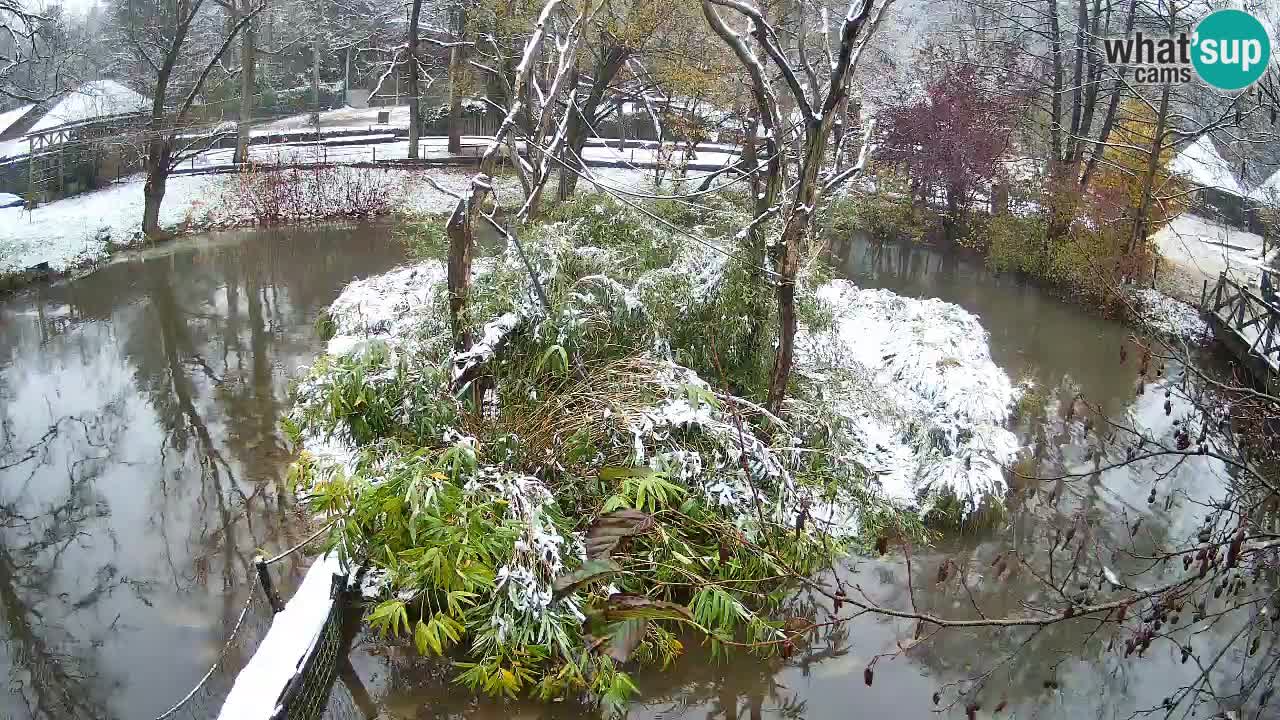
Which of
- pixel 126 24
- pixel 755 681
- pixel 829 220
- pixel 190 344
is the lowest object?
pixel 755 681

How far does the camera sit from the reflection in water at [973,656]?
6.94m

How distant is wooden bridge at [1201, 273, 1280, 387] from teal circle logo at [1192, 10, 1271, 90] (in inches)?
118

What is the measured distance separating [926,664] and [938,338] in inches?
192

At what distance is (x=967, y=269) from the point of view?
20.0 m

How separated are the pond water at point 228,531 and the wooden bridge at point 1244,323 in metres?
1.29

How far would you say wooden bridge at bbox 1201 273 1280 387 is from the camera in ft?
41.1

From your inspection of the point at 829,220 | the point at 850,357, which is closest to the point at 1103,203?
the point at 829,220

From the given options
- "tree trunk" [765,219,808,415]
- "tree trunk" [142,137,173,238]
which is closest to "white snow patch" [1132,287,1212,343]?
"tree trunk" [765,219,808,415]

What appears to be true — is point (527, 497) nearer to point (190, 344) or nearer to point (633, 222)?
point (633, 222)

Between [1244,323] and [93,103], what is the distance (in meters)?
27.3

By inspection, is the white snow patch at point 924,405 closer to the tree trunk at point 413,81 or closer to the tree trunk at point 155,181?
the tree trunk at point 155,181

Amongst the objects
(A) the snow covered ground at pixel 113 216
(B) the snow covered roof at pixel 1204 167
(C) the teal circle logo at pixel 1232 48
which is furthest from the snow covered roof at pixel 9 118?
(B) the snow covered roof at pixel 1204 167

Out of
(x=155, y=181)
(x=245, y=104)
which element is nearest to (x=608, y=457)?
(x=155, y=181)

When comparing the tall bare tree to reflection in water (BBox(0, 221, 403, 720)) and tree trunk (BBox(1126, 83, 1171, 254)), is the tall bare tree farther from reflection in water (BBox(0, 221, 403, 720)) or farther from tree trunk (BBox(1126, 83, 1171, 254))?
tree trunk (BBox(1126, 83, 1171, 254))
